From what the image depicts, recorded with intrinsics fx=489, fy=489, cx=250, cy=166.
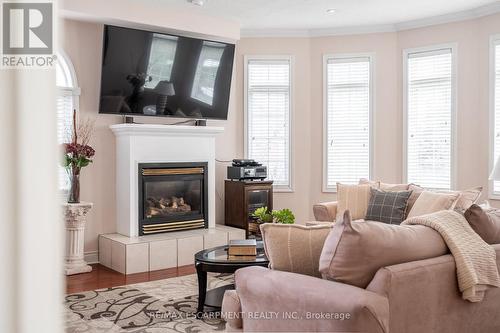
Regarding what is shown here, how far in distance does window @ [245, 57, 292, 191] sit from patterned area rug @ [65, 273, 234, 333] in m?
2.51

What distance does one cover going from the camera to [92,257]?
17.6ft

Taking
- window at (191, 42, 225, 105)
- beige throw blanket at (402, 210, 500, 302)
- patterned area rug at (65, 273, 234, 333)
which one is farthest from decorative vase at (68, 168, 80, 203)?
beige throw blanket at (402, 210, 500, 302)

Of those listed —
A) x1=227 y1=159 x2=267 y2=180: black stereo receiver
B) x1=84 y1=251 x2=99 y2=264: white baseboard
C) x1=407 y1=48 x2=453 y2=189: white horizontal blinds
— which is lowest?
x1=84 y1=251 x2=99 y2=264: white baseboard

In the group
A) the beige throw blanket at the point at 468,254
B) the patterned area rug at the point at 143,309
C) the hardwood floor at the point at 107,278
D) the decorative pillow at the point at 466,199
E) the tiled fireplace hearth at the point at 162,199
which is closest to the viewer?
the beige throw blanket at the point at 468,254

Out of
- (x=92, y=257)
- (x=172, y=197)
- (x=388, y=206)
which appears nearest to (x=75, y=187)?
(x=92, y=257)

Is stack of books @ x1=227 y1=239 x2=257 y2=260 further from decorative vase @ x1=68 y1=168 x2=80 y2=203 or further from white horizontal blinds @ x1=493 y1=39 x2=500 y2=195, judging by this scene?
white horizontal blinds @ x1=493 y1=39 x2=500 y2=195

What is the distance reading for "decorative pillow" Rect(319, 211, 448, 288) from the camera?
194cm

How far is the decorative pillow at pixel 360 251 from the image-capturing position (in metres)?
1.94

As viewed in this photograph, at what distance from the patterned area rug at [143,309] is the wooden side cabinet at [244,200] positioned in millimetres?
1552

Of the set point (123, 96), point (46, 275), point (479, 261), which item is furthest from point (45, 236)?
point (123, 96)

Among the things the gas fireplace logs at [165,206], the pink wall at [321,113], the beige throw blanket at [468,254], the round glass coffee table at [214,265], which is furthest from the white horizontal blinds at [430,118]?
the beige throw blanket at [468,254]

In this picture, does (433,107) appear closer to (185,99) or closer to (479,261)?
(185,99)

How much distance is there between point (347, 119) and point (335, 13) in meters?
1.48

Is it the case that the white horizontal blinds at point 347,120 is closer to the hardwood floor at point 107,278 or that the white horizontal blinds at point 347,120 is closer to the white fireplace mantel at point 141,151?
the white fireplace mantel at point 141,151
